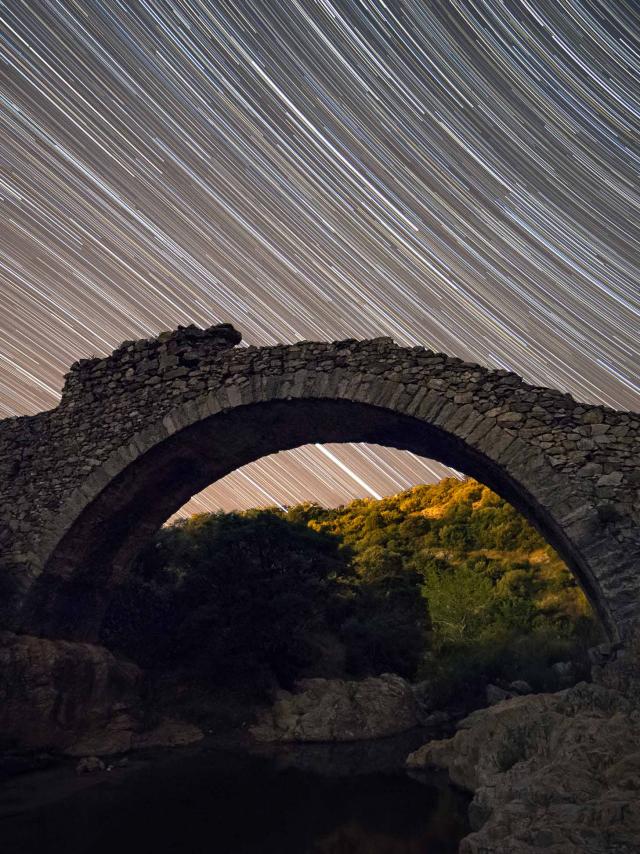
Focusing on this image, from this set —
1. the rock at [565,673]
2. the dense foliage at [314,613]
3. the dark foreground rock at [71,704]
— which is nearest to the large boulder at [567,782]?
the dark foreground rock at [71,704]

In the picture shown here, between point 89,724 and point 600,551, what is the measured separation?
8.05 m

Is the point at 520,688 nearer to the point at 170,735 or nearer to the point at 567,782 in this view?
the point at 170,735

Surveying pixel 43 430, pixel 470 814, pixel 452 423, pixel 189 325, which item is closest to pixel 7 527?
pixel 43 430

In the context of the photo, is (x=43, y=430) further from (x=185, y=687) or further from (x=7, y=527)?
(x=185, y=687)

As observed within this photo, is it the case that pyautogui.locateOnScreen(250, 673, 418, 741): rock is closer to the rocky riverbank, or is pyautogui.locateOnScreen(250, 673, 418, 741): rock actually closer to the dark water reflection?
the dark water reflection

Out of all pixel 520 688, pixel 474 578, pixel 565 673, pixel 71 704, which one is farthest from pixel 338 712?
pixel 474 578

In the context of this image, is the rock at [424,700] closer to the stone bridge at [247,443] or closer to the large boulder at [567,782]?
the stone bridge at [247,443]

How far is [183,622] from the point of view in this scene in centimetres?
1458

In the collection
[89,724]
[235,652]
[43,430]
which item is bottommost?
[89,724]

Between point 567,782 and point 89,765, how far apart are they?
6795mm

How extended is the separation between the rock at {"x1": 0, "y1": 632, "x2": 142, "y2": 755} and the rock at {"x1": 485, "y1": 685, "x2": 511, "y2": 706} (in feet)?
26.1

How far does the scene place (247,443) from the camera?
1145 centimetres

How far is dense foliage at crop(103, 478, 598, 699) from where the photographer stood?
1448 centimetres

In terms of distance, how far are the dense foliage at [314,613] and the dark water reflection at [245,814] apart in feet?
17.2
